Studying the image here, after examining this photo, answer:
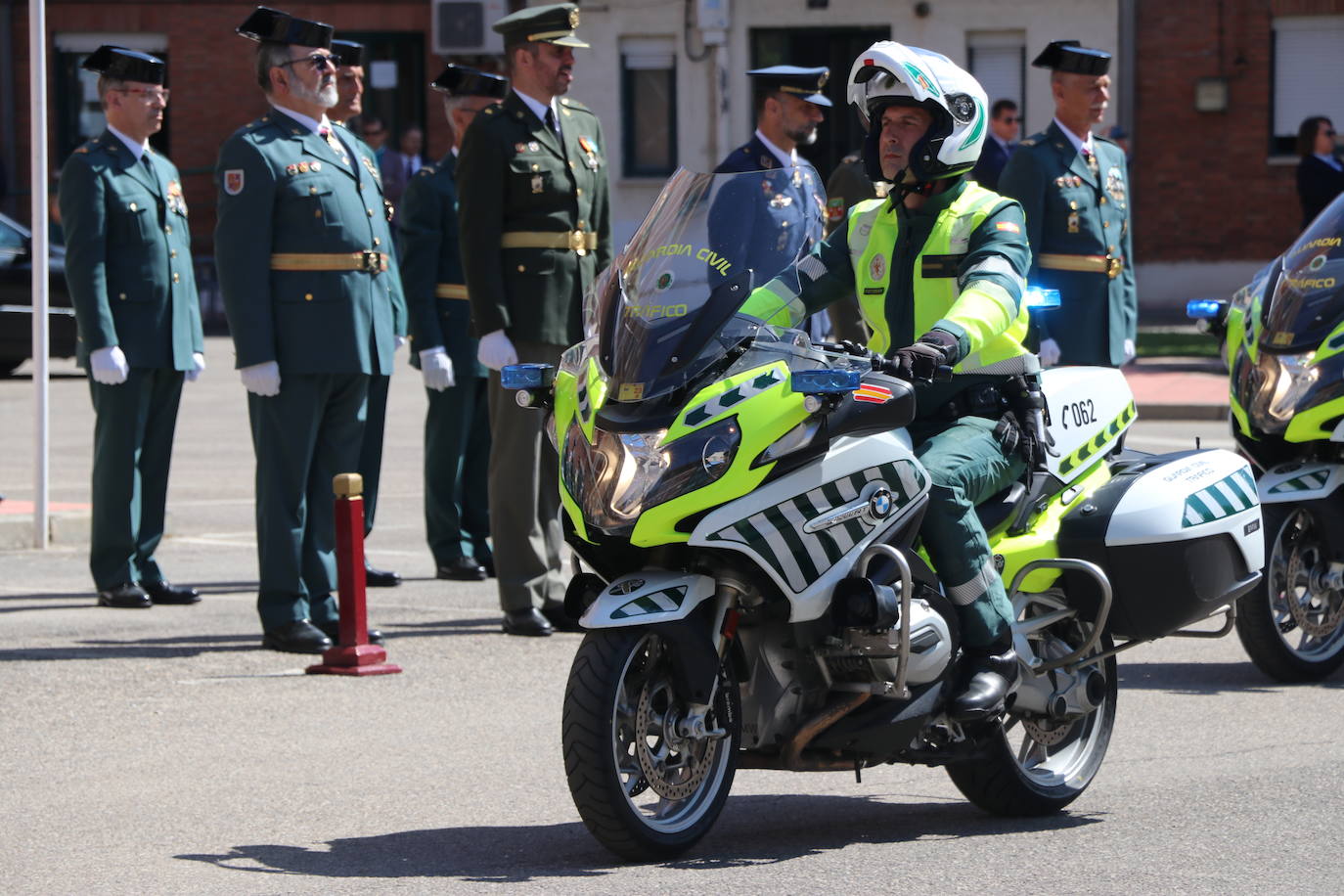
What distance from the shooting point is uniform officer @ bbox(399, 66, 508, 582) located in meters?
11.0

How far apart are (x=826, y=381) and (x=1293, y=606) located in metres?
3.40

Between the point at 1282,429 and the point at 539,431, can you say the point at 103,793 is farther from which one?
the point at 1282,429

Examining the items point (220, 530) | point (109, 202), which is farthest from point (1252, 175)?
point (109, 202)

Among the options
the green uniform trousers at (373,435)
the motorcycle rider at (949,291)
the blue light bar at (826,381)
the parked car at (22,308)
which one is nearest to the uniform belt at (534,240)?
the green uniform trousers at (373,435)

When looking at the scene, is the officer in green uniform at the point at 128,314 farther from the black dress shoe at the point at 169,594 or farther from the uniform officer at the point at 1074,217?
the uniform officer at the point at 1074,217

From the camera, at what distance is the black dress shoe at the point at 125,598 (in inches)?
389

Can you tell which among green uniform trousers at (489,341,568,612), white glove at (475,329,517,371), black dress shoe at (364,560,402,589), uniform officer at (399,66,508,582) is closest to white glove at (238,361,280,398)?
white glove at (475,329,517,371)

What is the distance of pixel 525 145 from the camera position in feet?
29.9

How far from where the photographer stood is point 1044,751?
637 cm

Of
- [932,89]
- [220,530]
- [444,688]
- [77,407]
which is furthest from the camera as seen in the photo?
[77,407]

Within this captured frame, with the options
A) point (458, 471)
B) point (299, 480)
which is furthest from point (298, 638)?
point (458, 471)

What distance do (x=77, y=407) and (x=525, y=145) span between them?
10.8 m

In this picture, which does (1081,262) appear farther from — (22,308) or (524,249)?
(22,308)

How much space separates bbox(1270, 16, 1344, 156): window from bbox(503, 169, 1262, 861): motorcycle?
24.4m
